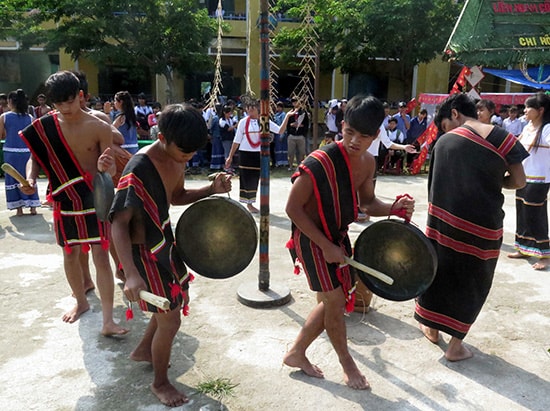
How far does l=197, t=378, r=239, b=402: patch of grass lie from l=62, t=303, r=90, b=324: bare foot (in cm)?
138

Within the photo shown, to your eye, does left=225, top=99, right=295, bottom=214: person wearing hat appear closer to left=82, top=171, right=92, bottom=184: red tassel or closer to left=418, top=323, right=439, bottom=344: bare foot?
left=82, top=171, right=92, bottom=184: red tassel

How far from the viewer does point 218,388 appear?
2.92m

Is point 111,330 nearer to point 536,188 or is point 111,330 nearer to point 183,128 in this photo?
point 183,128

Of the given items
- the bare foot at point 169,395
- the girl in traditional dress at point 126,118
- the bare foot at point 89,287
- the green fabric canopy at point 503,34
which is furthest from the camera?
the green fabric canopy at point 503,34

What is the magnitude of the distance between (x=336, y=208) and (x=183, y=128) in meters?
0.96

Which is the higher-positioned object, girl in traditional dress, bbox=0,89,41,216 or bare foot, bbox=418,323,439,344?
girl in traditional dress, bbox=0,89,41,216

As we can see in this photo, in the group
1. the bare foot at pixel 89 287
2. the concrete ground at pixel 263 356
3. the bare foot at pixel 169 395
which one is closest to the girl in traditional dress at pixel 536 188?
the concrete ground at pixel 263 356

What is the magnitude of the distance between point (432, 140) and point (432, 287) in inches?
320

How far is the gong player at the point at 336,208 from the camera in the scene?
2.68 m

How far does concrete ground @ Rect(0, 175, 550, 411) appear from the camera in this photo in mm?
2838

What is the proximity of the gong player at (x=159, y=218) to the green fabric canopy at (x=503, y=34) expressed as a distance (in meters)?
7.40

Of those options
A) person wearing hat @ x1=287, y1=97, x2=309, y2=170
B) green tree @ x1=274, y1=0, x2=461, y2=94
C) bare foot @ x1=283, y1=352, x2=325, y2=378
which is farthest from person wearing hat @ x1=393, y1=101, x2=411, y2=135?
bare foot @ x1=283, y1=352, x2=325, y2=378

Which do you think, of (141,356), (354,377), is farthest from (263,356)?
(141,356)

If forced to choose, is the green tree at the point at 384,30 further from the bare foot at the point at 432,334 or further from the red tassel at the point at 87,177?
the bare foot at the point at 432,334
